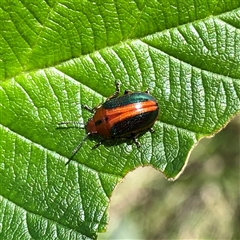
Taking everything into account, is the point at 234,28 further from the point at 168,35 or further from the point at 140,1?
the point at 140,1

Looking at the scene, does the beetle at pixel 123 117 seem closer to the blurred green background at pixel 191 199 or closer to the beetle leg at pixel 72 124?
the beetle leg at pixel 72 124

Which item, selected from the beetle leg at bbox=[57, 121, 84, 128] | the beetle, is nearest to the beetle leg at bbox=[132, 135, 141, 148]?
the beetle

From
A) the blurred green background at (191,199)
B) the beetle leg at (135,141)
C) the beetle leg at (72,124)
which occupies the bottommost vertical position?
the blurred green background at (191,199)

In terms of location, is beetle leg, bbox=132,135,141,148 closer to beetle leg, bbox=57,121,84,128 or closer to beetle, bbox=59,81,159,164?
beetle, bbox=59,81,159,164

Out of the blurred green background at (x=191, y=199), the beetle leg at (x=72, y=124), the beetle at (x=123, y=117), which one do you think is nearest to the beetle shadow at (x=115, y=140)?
the beetle at (x=123, y=117)

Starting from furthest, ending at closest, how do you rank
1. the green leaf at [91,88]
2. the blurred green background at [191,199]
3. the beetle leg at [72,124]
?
the blurred green background at [191,199] < the beetle leg at [72,124] < the green leaf at [91,88]

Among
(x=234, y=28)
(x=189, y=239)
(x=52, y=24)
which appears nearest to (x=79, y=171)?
(x=52, y=24)

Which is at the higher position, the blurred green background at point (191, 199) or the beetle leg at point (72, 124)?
the beetle leg at point (72, 124)
